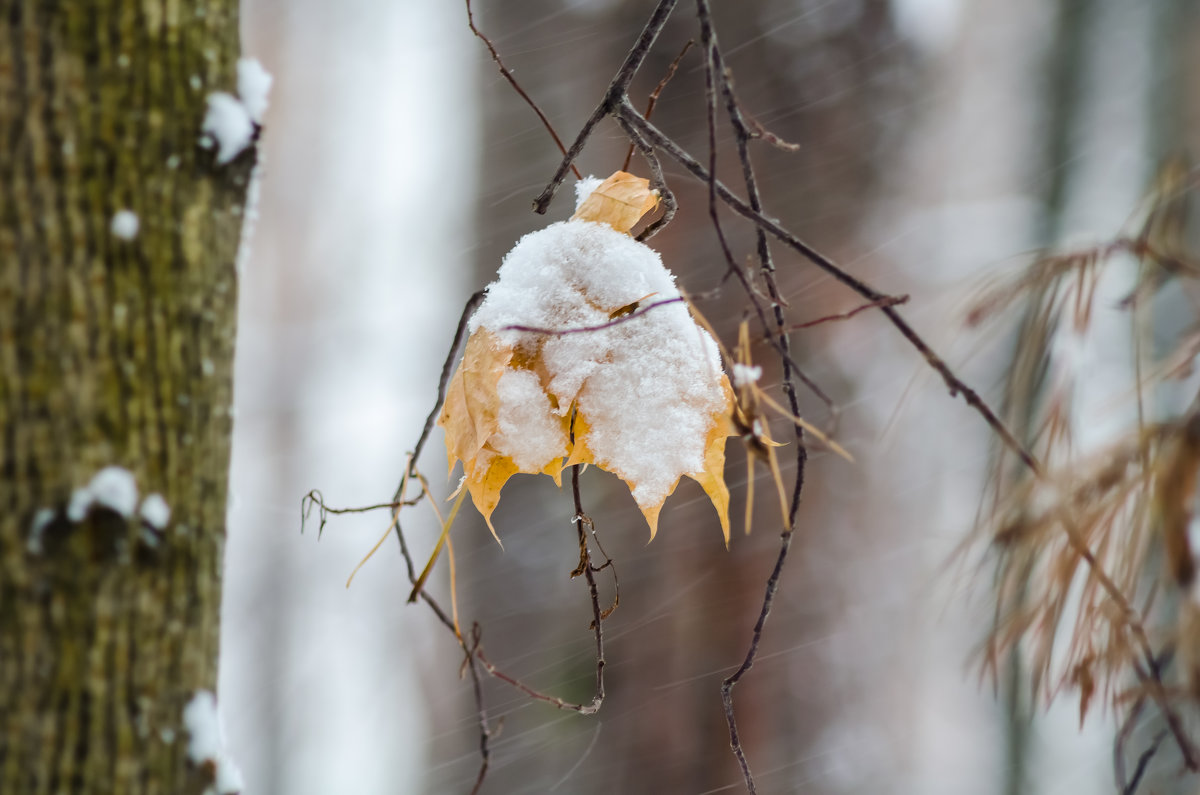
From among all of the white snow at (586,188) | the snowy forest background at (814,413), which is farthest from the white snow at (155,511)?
the snowy forest background at (814,413)

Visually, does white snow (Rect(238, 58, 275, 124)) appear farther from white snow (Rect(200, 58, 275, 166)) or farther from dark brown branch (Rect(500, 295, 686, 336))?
dark brown branch (Rect(500, 295, 686, 336))

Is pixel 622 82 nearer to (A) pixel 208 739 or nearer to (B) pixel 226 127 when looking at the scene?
(B) pixel 226 127

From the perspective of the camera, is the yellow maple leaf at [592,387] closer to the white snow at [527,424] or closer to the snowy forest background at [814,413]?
the white snow at [527,424]

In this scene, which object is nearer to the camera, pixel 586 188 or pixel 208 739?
pixel 208 739

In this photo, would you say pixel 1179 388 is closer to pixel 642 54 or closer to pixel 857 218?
pixel 642 54

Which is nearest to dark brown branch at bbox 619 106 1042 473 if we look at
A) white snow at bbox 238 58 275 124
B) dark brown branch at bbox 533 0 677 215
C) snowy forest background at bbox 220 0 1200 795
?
dark brown branch at bbox 533 0 677 215

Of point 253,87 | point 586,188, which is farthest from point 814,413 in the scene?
point 253,87

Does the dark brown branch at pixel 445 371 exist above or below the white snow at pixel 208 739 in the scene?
above
